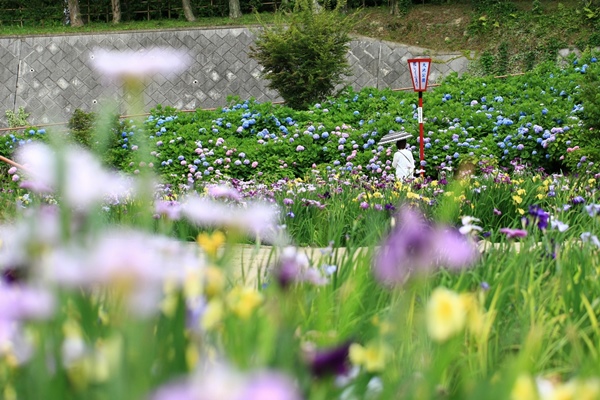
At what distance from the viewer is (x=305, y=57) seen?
1343 cm

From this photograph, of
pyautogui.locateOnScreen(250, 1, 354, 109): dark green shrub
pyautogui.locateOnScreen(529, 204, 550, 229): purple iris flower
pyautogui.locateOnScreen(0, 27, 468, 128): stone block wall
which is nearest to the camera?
pyautogui.locateOnScreen(529, 204, 550, 229): purple iris flower

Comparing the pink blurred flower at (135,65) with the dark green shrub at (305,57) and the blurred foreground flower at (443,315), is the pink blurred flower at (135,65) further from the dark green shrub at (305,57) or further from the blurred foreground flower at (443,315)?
the dark green shrub at (305,57)

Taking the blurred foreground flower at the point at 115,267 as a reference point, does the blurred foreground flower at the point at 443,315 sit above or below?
below

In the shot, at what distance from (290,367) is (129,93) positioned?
→ 1.34ft

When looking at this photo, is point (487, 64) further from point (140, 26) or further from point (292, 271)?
point (292, 271)

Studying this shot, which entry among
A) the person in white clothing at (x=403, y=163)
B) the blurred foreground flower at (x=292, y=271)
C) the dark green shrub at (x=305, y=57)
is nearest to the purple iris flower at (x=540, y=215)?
the blurred foreground flower at (x=292, y=271)

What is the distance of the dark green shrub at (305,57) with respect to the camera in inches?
521

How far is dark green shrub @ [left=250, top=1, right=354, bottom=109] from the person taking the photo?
1324cm

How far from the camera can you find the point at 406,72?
20.8 m

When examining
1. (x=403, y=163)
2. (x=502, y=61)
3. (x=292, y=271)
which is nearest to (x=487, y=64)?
(x=502, y=61)

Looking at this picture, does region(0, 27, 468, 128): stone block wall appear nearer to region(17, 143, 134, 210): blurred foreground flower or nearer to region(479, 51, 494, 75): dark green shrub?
region(479, 51, 494, 75): dark green shrub

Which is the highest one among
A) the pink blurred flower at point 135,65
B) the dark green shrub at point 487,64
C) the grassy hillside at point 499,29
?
the grassy hillside at point 499,29

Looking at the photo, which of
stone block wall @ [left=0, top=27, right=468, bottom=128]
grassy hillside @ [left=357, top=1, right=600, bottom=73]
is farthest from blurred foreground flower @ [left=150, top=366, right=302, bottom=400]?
stone block wall @ [left=0, top=27, right=468, bottom=128]

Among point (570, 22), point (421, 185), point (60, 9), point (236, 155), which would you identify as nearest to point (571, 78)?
point (236, 155)
